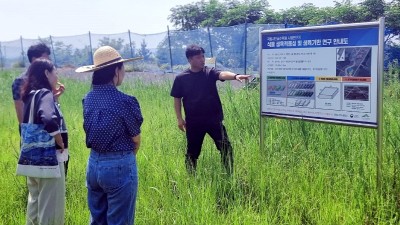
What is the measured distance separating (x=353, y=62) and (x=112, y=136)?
2255 mm

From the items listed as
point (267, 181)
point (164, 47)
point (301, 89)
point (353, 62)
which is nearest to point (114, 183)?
point (267, 181)

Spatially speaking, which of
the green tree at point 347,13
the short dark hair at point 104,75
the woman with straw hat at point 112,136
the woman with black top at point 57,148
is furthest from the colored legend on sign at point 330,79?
the green tree at point 347,13

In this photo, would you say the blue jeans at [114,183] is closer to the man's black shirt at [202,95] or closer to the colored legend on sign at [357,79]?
the man's black shirt at [202,95]

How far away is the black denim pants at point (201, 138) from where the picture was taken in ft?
15.4

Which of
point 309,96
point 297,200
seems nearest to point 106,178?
point 297,200

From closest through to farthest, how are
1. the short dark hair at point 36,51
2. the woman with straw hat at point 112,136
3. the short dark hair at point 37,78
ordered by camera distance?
1. the woman with straw hat at point 112,136
2. the short dark hair at point 37,78
3. the short dark hair at point 36,51

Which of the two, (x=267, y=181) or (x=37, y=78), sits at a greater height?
(x=37, y=78)

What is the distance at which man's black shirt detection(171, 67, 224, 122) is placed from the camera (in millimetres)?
4738

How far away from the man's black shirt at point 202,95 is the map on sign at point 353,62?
54.5 inches

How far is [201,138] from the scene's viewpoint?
4859 millimetres

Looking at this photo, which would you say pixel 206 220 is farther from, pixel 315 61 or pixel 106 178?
pixel 315 61

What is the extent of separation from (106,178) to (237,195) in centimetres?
142

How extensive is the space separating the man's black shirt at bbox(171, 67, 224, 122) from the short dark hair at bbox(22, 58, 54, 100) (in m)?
1.64

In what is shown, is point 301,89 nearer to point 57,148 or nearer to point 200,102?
point 200,102
